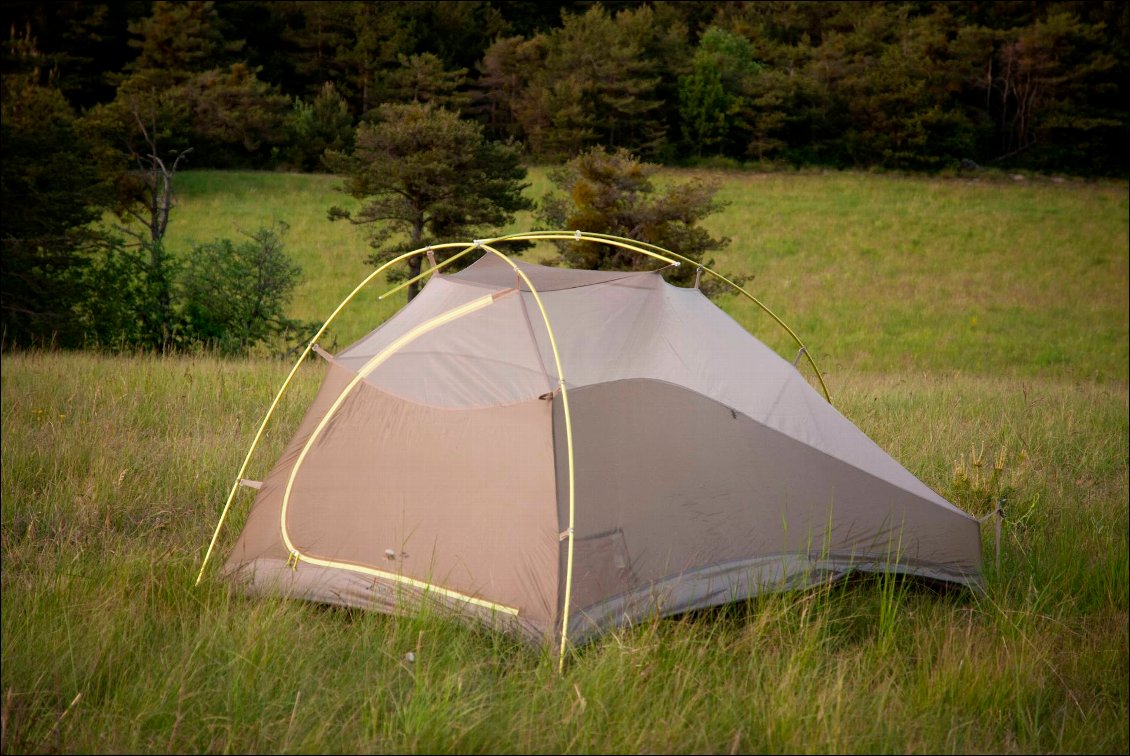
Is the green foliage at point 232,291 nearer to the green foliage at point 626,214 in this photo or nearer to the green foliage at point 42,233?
the green foliage at point 42,233

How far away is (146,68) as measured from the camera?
31.3 metres

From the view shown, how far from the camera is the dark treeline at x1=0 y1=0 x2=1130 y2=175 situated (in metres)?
31.7

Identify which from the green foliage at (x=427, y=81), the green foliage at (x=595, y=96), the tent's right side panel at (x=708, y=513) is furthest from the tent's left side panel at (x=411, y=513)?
the green foliage at (x=595, y=96)

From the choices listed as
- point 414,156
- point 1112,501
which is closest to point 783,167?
point 414,156

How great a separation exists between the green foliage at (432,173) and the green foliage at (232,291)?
2.37 meters

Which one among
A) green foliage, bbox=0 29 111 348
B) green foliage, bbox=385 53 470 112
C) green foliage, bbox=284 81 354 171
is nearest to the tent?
green foliage, bbox=0 29 111 348

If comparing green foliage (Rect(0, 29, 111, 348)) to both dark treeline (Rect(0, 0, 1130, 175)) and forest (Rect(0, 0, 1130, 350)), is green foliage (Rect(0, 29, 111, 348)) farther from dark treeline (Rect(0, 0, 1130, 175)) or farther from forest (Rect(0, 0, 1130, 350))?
dark treeline (Rect(0, 0, 1130, 175))

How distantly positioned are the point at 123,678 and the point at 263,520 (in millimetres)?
1179

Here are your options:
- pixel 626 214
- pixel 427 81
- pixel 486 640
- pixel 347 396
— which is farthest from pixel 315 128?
pixel 486 640

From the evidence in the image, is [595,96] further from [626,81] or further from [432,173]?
[432,173]

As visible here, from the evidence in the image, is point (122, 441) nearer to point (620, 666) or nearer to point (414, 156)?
point (620, 666)

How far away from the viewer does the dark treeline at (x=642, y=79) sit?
31.7 meters

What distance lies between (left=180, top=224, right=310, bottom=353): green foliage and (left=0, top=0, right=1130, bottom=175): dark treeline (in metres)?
17.8

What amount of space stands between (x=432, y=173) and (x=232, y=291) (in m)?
3.67
